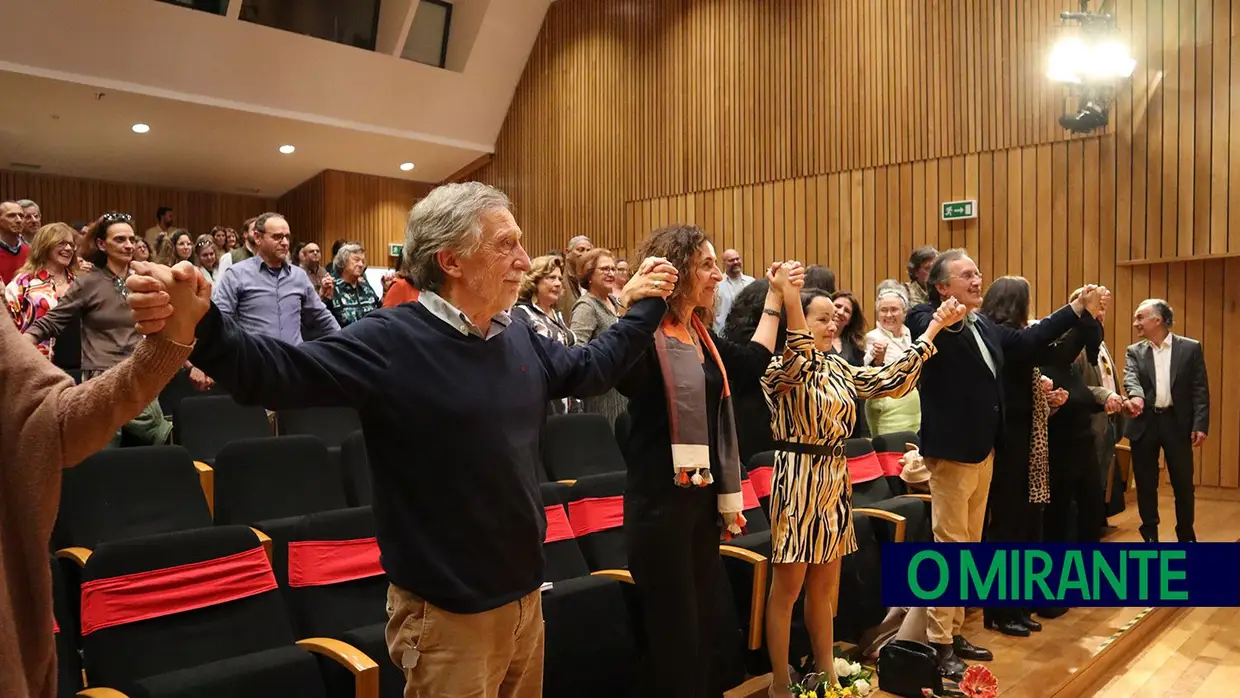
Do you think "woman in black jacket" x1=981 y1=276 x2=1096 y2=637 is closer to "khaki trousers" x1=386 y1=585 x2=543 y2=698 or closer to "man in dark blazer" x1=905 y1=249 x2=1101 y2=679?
"man in dark blazer" x1=905 y1=249 x2=1101 y2=679

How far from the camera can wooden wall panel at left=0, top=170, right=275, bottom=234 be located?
9688 millimetres

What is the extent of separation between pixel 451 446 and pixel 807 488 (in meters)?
1.31

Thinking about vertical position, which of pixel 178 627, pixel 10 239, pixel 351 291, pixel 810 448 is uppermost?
pixel 10 239

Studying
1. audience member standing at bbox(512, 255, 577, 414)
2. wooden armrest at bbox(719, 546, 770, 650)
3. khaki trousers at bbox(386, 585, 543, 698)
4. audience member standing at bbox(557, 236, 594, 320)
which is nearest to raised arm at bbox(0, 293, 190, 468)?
khaki trousers at bbox(386, 585, 543, 698)

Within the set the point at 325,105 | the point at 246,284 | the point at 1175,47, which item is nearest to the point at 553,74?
Result: the point at 325,105

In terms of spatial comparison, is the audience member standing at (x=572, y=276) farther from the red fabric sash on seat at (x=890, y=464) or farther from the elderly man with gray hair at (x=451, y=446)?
the elderly man with gray hair at (x=451, y=446)

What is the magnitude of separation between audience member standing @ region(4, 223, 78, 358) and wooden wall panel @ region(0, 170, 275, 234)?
23.8ft

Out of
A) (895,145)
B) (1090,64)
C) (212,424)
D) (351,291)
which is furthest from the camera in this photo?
(895,145)

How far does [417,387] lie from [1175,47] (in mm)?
6081

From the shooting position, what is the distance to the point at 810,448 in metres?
2.36

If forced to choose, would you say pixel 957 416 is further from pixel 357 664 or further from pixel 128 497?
pixel 128 497

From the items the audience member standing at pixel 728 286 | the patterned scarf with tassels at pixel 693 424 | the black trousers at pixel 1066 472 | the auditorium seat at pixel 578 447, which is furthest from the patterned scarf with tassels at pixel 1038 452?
the audience member standing at pixel 728 286

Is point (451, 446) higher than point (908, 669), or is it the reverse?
point (451, 446)

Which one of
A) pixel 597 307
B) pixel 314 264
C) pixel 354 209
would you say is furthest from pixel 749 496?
pixel 354 209
